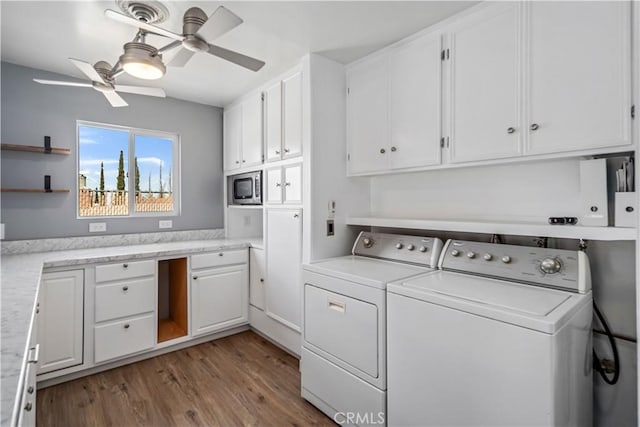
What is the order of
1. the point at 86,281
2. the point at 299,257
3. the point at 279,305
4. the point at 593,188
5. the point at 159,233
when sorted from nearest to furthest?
the point at 593,188 < the point at 86,281 < the point at 299,257 < the point at 279,305 < the point at 159,233

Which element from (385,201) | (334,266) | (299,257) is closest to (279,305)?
(299,257)

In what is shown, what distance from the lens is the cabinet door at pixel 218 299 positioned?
295 cm

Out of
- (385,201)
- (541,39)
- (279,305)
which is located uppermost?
(541,39)

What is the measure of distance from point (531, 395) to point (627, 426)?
92 cm

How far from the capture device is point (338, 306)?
6.29ft

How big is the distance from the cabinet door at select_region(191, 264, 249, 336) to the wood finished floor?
0.29 meters

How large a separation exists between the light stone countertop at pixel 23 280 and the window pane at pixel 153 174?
1.68ft

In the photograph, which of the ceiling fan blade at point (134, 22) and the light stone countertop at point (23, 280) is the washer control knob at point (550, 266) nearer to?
the light stone countertop at point (23, 280)

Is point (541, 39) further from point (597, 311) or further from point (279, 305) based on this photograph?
point (279, 305)

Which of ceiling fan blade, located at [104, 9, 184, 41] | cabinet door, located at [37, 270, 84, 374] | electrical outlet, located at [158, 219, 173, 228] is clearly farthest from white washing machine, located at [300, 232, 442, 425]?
electrical outlet, located at [158, 219, 173, 228]

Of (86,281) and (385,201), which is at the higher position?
(385,201)

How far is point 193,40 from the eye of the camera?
5.21 feet

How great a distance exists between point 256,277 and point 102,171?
5.98 ft

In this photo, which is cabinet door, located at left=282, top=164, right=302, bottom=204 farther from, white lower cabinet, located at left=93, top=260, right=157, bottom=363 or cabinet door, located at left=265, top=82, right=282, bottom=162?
white lower cabinet, located at left=93, top=260, right=157, bottom=363
